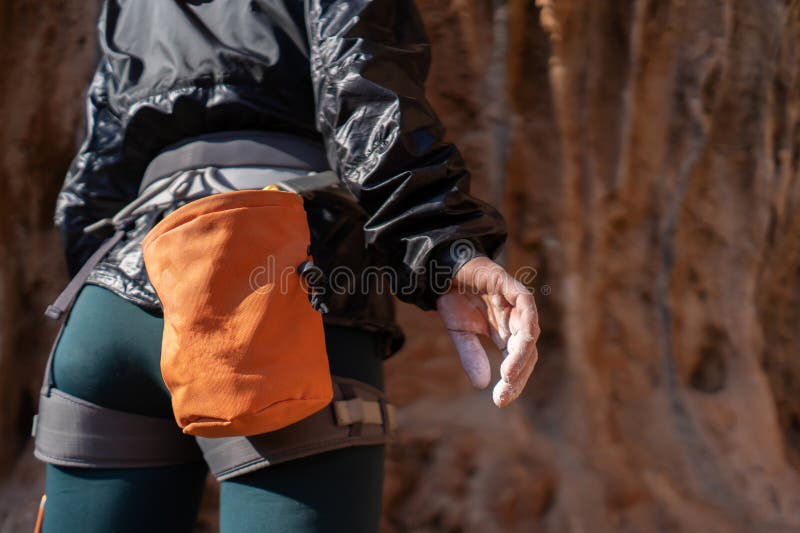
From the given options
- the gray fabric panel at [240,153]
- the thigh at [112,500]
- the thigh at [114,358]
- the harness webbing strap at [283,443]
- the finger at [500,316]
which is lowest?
the thigh at [112,500]

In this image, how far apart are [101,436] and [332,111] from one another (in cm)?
41

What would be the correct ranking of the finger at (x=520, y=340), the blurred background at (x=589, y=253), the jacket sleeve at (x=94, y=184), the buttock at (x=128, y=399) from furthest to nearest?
the blurred background at (x=589, y=253)
the jacket sleeve at (x=94, y=184)
the buttock at (x=128, y=399)
the finger at (x=520, y=340)

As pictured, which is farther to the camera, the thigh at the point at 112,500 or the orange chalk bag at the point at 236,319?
the thigh at the point at 112,500

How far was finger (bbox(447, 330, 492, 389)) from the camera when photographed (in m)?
0.67

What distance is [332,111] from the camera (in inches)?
29.0

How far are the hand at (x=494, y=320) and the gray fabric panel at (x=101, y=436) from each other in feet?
1.08

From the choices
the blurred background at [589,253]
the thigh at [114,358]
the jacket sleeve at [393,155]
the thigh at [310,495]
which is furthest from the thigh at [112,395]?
the blurred background at [589,253]

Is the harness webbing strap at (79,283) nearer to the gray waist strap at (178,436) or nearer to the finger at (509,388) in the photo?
the gray waist strap at (178,436)

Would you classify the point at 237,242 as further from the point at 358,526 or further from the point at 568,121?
the point at 568,121

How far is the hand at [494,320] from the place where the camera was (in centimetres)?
63

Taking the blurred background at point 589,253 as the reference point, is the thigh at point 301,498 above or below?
above

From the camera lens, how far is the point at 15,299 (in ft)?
5.07

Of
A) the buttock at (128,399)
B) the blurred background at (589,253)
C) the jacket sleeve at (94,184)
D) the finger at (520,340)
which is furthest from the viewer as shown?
the blurred background at (589,253)

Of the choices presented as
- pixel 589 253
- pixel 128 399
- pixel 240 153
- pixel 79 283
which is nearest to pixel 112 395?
pixel 128 399
